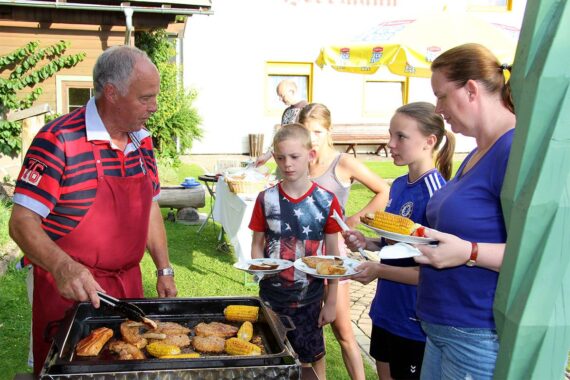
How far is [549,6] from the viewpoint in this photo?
93 cm

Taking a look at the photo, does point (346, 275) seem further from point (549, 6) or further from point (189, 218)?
point (189, 218)

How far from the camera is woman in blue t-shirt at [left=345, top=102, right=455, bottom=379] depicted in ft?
9.06

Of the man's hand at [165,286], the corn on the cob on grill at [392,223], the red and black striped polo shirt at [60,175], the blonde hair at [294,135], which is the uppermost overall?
the blonde hair at [294,135]

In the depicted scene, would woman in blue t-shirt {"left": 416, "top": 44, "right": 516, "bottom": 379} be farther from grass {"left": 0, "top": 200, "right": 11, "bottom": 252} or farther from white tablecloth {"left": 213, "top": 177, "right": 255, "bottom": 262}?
grass {"left": 0, "top": 200, "right": 11, "bottom": 252}

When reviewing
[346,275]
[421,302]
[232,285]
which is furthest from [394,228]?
[232,285]

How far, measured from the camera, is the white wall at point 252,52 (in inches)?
661

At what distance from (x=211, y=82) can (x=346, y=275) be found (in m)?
15.1

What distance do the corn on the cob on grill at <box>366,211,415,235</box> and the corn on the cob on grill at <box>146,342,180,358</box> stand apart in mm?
872

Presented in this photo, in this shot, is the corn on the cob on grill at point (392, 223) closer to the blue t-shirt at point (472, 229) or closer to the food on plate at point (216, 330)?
the blue t-shirt at point (472, 229)

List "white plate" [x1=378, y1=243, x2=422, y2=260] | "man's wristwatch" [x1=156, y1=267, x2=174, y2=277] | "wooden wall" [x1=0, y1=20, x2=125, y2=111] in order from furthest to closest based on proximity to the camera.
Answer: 1. "wooden wall" [x1=0, y1=20, x2=125, y2=111]
2. "man's wristwatch" [x1=156, y1=267, x2=174, y2=277]
3. "white plate" [x1=378, y1=243, x2=422, y2=260]

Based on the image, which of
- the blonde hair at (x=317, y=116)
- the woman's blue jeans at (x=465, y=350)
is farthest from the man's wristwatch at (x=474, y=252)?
the blonde hair at (x=317, y=116)

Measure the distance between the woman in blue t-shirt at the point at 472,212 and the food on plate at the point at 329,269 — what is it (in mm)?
643

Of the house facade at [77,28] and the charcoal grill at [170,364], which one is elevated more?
the house facade at [77,28]

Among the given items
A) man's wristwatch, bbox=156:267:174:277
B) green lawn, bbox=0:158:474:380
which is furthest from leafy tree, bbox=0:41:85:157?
man's wristwatch, bbox=156:267:174:277
